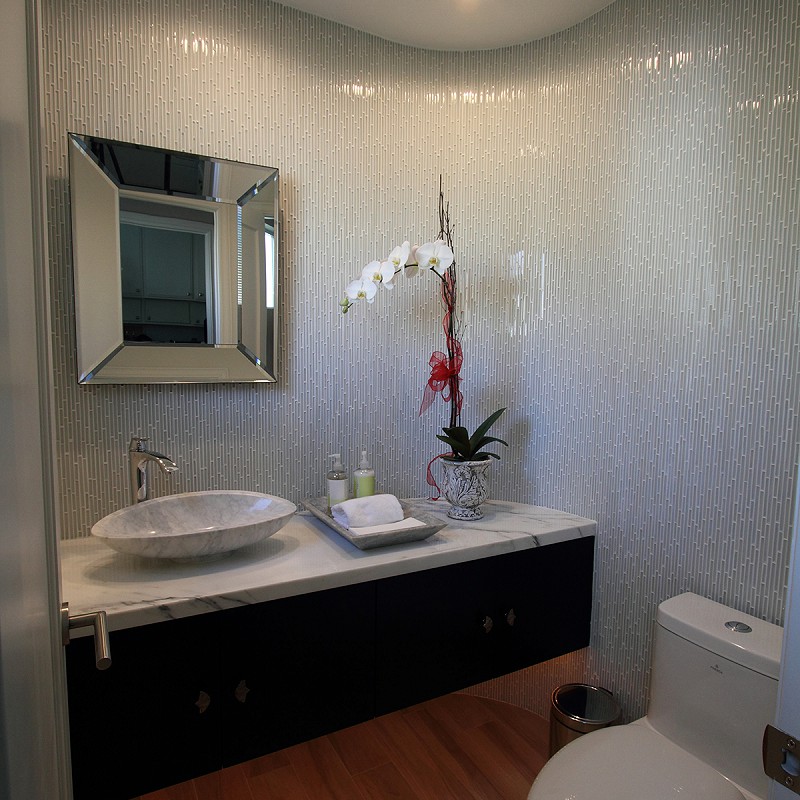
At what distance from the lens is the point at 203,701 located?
1236mm

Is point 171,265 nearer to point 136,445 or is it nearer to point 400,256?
point 136,445

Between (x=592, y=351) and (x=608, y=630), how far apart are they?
899 mm

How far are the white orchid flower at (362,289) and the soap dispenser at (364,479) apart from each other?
0.50 m

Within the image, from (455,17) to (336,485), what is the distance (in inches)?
61.3

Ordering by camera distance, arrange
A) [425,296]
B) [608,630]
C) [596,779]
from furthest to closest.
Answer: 1. [425,296]
2. [608,630]
3. [596,779]

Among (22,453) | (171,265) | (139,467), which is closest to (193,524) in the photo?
(139,467)

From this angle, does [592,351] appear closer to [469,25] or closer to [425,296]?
[425,296]

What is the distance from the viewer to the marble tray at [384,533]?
1480mm

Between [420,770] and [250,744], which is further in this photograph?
[420,770]

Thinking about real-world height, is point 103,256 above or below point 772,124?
below

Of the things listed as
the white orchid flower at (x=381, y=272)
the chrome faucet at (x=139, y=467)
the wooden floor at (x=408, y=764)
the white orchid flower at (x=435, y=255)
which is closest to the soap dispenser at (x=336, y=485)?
the chrome faucet at (x=139, y=467)

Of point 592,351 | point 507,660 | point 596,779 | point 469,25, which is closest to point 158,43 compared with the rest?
point 469,25

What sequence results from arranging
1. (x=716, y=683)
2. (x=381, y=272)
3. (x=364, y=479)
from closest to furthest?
(x=716, y=683)
(x=381, y=272)
(x=364, y=479)

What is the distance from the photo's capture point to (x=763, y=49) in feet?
4.49
